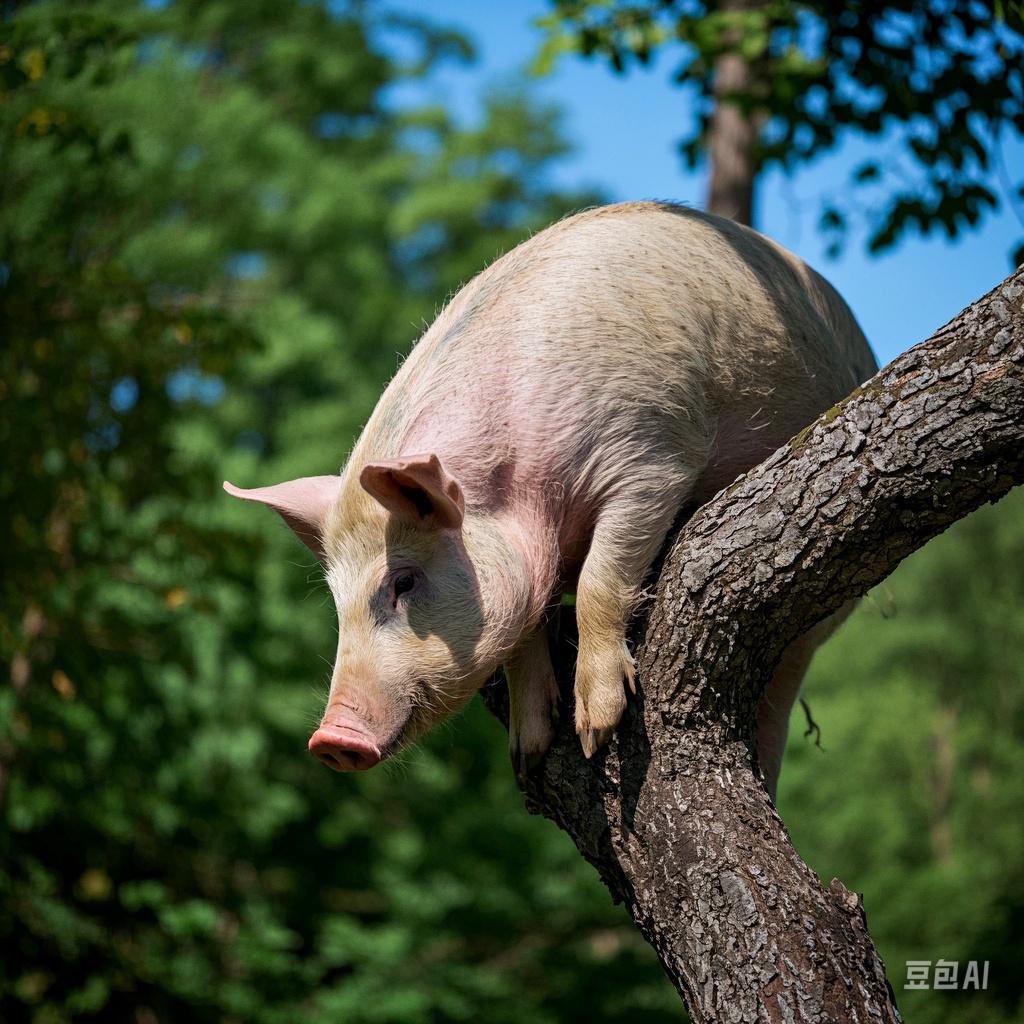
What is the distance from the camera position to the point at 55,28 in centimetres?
499

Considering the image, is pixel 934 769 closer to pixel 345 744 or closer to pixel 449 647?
pixel 449 647

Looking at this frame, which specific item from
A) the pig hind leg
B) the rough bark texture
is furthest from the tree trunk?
the rough bark texture

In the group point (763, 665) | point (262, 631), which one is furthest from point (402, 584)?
point (262, 631)

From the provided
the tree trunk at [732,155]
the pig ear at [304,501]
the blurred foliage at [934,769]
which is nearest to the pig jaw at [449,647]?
the pig ear at [304,501]

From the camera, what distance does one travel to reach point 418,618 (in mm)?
3312

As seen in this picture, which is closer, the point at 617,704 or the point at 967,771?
the point at 617,704

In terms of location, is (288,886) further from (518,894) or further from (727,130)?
(727,130)

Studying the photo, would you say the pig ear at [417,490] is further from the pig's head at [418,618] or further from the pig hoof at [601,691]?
the pig hoof at [601,691]

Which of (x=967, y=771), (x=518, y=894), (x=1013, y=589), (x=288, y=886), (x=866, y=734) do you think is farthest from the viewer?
(x=1013, y=589)

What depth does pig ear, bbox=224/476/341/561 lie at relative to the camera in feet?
11.7

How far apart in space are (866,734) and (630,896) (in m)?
15.4

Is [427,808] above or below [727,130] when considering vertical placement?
below

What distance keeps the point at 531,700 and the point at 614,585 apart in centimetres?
44

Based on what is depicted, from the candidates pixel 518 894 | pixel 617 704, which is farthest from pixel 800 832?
pixel 617 704
